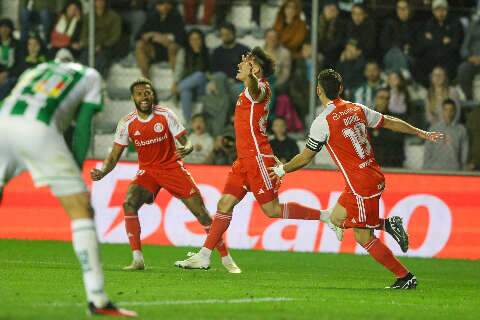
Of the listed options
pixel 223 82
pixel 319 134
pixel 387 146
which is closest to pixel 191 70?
pixel 223 82

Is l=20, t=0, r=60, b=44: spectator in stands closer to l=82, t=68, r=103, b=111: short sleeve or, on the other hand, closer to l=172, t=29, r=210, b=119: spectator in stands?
l=172, t=29, r=210, b=119: spectator in stands

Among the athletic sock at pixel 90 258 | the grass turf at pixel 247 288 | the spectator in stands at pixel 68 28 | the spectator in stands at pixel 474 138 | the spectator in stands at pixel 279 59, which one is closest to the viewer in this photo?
the athletic sock at pixel 90 258

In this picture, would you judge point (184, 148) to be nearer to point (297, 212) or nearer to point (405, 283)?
point (297, 212)

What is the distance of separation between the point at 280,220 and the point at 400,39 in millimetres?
3875

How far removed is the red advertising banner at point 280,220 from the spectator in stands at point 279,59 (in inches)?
Result: 90.9

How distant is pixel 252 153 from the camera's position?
12961 mm

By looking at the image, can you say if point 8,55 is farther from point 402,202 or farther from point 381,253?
point 381,253

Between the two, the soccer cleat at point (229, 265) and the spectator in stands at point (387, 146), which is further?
the spectator in stands at point (387, 146)

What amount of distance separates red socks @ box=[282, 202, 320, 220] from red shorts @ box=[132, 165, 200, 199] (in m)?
1.04

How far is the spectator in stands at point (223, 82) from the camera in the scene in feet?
60.2

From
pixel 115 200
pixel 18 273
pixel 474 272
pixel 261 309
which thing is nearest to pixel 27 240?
pixel 115 200

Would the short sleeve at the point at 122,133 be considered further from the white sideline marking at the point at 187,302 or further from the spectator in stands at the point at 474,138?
the spectator in stands at the point at 474,138

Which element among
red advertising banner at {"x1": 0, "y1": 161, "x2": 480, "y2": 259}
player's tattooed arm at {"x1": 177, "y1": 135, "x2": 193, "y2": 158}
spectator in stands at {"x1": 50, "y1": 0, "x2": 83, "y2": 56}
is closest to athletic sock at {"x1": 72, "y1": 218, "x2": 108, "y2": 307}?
player's tattooed arm at {"x1": 177, "y1": 135, "x2": 193, "y2": 158}

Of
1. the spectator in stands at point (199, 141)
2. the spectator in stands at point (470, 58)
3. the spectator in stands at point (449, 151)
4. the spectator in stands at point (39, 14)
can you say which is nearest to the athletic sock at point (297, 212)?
the spectator in stands at point (449, 151)
